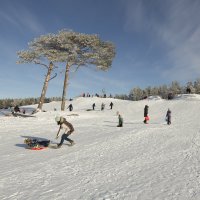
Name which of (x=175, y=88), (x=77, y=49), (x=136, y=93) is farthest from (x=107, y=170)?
(x=136, y=93)

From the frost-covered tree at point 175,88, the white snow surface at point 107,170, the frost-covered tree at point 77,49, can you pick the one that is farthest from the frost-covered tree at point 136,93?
the white snow surface at point 107,170

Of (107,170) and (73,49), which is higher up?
(73,49)

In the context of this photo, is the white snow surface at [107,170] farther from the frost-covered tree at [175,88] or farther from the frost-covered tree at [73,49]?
the frost-covered tree at [175,88]

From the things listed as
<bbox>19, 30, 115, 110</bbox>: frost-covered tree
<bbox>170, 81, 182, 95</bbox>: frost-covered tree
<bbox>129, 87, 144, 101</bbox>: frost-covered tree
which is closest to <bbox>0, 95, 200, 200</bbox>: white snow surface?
<bbox>19, 30, 115, 110</bbox>: frost-covered tree

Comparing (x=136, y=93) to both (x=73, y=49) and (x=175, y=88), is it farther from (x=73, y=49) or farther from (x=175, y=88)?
(x=73, y=49)

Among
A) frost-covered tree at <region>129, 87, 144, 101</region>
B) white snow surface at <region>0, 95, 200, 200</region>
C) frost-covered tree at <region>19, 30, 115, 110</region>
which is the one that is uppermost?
frost-covered tree at <region>129, 87, 144, 101</region>

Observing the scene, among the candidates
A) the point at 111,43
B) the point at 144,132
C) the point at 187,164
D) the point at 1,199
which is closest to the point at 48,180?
the point at 1,199

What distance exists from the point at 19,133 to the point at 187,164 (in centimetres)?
1410

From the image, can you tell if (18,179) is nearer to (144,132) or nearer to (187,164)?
(187,164)

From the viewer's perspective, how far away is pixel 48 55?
34.1m

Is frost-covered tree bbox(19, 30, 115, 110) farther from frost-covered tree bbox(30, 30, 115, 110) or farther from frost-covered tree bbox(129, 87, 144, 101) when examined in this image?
frost-covered tree bbox(129, 87, 144, 101)

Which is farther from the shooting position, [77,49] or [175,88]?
[175,88]

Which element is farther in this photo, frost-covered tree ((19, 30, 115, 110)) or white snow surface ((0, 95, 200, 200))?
frost-covered tree ((19, 30, 115, 110))

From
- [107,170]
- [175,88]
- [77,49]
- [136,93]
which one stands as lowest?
[107,170]
